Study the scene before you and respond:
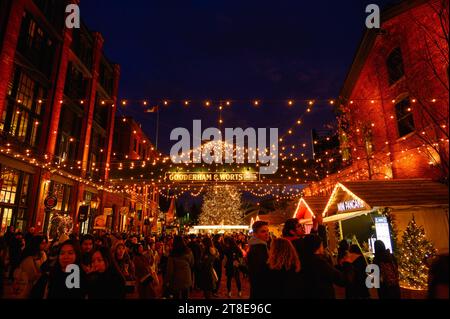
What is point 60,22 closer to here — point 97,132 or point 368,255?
point 97,132

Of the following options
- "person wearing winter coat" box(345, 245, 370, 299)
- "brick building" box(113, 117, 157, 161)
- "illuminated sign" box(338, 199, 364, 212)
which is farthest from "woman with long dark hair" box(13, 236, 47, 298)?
"brick building" box(113, 117, 157, 161)

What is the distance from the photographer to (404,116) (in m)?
12.3

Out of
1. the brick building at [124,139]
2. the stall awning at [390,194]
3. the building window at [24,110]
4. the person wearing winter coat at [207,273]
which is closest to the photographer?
the person wearing winter coat at [207,273]

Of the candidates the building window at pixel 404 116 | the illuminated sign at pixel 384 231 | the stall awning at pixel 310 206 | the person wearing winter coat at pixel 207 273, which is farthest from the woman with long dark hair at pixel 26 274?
the building window at pixel 404 116

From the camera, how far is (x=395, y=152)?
42.4 ft

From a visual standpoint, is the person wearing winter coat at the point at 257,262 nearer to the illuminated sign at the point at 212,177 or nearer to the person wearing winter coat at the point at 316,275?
the person wearing winter coat at the point at 316,275

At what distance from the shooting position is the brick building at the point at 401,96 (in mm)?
9984

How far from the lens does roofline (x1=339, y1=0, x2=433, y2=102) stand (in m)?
12.1

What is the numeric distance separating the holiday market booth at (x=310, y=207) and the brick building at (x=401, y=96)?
10.1ft

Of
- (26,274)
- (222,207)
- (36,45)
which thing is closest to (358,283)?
(26,274)

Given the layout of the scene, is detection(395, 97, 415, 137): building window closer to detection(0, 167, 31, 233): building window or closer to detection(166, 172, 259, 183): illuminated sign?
detection(166, 172, 259, 183): illuminated sign

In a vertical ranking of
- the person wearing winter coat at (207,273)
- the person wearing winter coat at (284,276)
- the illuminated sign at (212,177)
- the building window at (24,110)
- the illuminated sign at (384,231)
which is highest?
the building window at (24,110)
